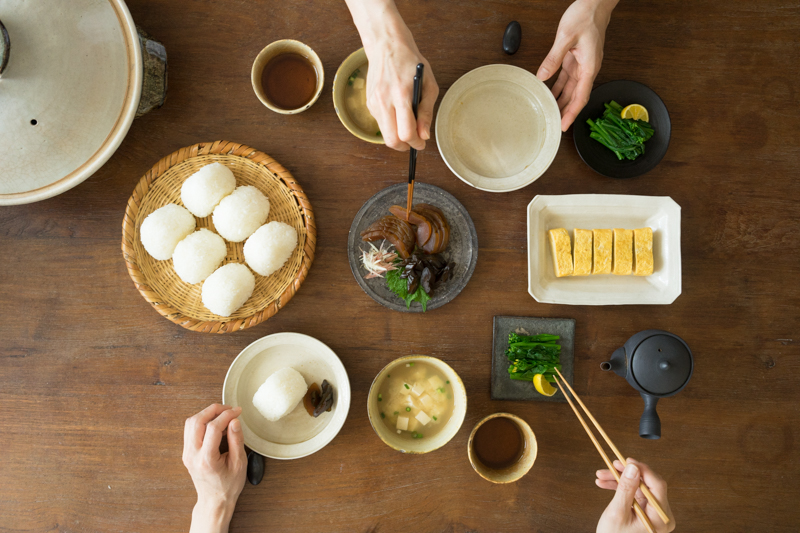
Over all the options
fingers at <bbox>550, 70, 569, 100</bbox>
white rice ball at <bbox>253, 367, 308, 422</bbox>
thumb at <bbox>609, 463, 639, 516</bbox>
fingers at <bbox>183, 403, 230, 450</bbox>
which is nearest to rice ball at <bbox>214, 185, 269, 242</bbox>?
white rice ball at <bbox>253, 367, 308, 422</bbox>

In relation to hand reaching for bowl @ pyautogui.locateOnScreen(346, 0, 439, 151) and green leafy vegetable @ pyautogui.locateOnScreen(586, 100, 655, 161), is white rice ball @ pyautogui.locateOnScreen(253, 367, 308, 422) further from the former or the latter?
green leafy vegetable @ pyautogui.locateOnScreen(586, 100, 655, 161)

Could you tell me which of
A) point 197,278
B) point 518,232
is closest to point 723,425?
point 518,232

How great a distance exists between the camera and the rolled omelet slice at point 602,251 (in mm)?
1817

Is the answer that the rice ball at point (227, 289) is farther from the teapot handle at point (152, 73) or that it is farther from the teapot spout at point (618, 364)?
the teapot spout at point (618, 364)

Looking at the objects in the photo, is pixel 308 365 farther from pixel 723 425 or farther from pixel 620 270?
pixel 723 425

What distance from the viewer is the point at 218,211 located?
1774mm

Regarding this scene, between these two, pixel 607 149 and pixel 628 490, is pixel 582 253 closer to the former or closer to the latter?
pixel 607 149

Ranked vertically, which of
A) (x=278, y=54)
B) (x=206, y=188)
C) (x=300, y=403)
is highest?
(x=278, y=54)

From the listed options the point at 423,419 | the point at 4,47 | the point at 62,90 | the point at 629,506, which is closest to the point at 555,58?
the point at 423,419

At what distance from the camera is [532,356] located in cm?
182

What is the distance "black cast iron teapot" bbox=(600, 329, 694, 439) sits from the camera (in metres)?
1.59

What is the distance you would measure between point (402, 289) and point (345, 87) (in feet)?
2.92

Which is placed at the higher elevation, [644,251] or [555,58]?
[555,58]

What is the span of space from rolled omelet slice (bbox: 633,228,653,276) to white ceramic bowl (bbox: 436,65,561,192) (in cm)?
53
